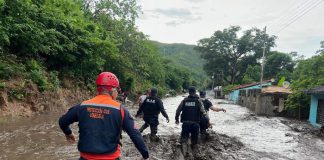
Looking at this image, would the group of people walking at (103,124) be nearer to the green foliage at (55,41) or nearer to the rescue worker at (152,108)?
the rescue worker at (152,108)

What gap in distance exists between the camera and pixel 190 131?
9.33m

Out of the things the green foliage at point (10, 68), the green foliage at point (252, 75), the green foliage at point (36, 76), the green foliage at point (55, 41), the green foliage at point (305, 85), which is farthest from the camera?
the green foliage at point (252, 75)

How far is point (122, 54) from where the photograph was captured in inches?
1396

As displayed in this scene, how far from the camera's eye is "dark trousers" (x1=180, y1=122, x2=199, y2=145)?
9174 millimetres

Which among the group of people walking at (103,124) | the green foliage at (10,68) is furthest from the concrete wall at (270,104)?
the group of people walking at (103,124)

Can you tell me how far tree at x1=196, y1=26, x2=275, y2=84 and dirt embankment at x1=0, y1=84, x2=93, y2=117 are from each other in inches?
2406

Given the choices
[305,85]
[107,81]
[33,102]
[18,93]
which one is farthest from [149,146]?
[305,85]

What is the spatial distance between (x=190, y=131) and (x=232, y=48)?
71929 mm

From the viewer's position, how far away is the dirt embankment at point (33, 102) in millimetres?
13141

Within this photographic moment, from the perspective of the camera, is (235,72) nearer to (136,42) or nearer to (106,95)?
(136,42)

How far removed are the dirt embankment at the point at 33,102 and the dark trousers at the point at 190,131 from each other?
7.58m

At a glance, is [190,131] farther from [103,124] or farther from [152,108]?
[103,124]

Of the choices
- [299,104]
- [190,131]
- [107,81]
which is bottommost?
[299,104]

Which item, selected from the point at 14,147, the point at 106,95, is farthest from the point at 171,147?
the point at 106,95
